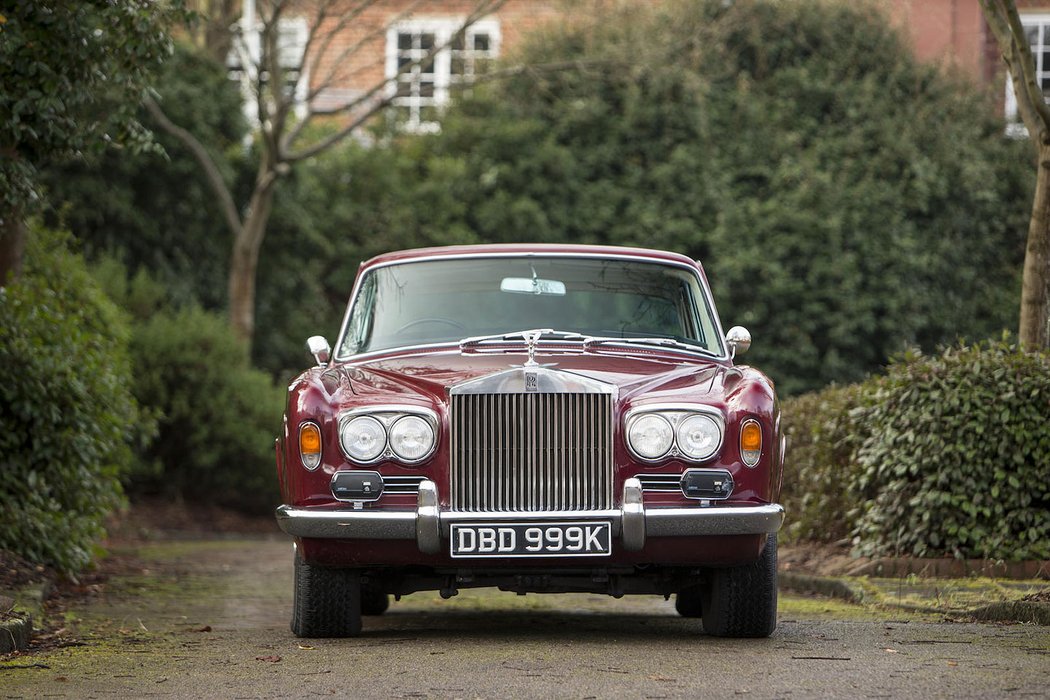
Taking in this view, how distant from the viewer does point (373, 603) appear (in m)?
8.73

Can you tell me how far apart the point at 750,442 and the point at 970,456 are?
11.0 feet

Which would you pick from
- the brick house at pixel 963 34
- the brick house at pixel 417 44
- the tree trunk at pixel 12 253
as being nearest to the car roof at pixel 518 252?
the tree trunk at pixel 12 253

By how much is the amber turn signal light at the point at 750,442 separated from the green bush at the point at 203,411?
12.4 metres

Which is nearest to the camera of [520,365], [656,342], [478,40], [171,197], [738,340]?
[520,365]

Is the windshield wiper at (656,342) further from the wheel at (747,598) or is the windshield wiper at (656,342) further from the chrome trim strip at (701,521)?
the chrome trim strip at (701,521)

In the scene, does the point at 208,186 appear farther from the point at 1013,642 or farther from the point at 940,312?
the point at 1013,642

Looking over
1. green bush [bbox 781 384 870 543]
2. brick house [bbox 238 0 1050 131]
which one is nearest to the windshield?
green bush [bbox 781 384 870 543]

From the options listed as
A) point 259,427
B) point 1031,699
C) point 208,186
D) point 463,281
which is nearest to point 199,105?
point 208,186

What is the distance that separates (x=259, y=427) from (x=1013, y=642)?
13318mm

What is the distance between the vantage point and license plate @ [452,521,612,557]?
6570 millimetres

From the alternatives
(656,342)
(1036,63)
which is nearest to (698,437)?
(656,342)

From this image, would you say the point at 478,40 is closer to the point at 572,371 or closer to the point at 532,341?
the point at 532,341

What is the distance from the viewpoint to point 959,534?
9.73 metres

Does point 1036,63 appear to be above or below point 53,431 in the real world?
above
